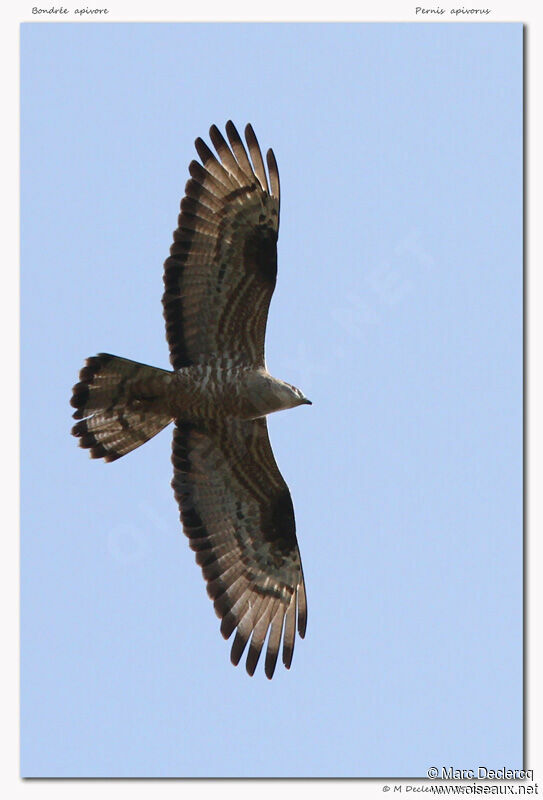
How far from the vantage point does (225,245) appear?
1100 cm

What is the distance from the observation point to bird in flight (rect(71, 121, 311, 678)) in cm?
1096

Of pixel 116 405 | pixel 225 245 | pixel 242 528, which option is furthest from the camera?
pixel 242 528

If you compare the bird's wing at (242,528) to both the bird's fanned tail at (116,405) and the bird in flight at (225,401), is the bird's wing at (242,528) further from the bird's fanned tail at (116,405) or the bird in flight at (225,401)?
the bird's fanned tail at (116,405)

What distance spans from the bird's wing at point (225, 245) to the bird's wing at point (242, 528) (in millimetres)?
915

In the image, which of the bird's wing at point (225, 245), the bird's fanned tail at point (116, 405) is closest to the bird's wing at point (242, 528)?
the bird's fanned tail at point (116, 405)

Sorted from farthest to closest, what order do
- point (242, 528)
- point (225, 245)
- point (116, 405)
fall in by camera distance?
point (242, 528)
point (116, 405)
point (225, 245)

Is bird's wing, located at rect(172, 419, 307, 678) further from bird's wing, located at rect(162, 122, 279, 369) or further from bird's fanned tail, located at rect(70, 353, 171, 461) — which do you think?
bird's wing, located at rect(162, 122, 279, 369)

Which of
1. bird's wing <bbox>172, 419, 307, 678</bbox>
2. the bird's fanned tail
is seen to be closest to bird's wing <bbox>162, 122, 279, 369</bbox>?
the bird's fanned tail

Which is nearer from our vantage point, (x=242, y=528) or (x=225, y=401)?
(x=225, y=401)

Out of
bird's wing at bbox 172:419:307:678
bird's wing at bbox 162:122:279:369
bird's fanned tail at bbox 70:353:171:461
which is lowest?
bird's wing at bbox 172:419:307:678

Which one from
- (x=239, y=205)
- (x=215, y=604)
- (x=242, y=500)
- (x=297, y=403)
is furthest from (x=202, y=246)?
(x=215, y=604)

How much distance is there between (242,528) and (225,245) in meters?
2.65

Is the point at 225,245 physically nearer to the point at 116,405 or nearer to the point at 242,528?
the point at 116,405

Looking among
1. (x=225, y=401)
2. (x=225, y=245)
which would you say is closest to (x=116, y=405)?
(x=225, y=401)
